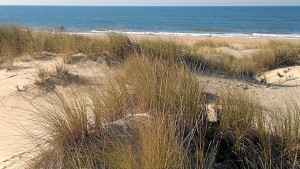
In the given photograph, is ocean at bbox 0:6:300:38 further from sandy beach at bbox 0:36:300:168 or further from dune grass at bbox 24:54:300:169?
dune grass at bbox 24:54:300:169

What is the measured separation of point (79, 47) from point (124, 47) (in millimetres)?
1063

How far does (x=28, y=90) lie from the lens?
6176mm

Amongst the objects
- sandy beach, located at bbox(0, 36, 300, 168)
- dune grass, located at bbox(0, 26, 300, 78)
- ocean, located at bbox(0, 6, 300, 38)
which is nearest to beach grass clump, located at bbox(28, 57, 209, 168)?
sandy beach, located at bbox(0, 36, 300, 168)

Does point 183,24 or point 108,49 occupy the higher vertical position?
point 108,49

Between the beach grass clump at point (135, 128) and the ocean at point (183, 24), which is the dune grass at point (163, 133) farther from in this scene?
the ocean at point (183, 24)

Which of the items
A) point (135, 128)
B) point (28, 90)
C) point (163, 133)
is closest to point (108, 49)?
point (28, 90)

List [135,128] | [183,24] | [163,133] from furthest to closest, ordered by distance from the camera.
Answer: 1. [183,24]
2. [135,128]
3. [163,133]

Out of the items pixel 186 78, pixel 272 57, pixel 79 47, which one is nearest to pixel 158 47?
pixel 79 47

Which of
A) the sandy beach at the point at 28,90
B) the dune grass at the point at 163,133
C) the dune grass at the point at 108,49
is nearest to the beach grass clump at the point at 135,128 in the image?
the dune grass at the point at 163,133

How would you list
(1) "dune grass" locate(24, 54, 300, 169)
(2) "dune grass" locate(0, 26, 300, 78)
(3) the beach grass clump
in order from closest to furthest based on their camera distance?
(3) the beach grass clump < (1) "dune grass" locate(24, 54, 300, 169) < (2) "dune grass" locate(0, 26, 300, 78)

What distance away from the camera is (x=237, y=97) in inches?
155

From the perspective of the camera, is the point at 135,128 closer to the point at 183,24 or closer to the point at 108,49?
the point at 108,49

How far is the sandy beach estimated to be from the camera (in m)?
3.99

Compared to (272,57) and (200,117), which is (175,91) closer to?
(200,117)
